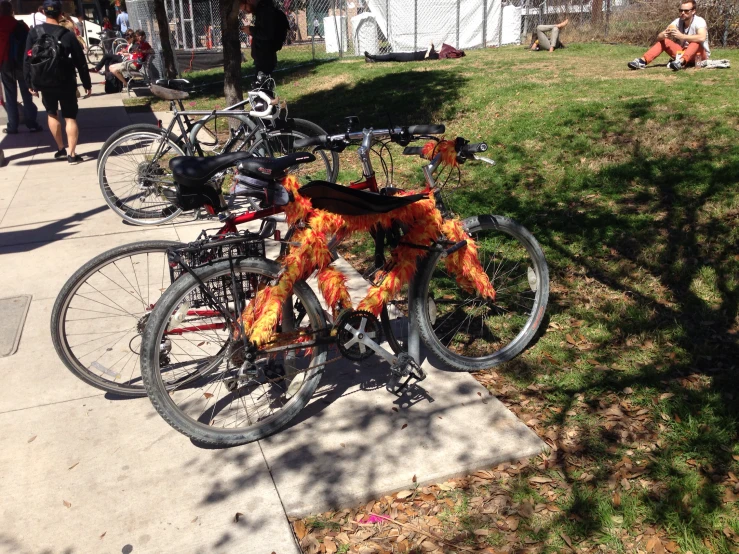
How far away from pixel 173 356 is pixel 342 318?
1334 mm

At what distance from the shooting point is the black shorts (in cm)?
875

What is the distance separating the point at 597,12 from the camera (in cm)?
2083

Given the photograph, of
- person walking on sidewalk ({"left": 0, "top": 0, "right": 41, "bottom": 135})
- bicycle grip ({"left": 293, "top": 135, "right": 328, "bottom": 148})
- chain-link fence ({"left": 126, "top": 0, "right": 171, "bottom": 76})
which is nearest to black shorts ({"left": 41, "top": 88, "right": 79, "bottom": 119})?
person walking on sidewalk ({"left": 0, "top": 0, "right": 41, "bottom": 135})

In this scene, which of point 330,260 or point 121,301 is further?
point 121,301

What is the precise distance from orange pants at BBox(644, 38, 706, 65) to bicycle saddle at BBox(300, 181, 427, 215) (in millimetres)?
10034

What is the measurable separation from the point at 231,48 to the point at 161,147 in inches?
133

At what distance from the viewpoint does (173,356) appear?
14.4 ft

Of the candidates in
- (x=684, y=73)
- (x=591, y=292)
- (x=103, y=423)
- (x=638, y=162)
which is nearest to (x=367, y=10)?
(x=684, y=73)

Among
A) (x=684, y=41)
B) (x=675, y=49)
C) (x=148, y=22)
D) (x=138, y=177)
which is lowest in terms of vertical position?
(x=138, y=177)

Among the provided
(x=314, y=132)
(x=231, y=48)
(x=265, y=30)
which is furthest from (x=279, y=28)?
(x=314, y=132)

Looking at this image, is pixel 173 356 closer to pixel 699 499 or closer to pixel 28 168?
pixel 699 499

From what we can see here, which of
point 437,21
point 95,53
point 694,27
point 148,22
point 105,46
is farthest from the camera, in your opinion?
point 95,53

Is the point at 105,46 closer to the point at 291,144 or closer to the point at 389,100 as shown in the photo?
the point at 389,100

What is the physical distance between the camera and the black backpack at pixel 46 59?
8531mm
